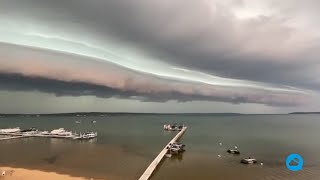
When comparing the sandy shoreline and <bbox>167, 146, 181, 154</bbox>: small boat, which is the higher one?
<bbox>167, 146, 181, 154</bbox>: small boat

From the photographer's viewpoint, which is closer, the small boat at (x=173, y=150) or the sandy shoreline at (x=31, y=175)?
the sandy shoreline at (x=31, y=175)

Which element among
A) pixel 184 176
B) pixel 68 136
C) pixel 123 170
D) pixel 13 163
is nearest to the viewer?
pixel 184 176

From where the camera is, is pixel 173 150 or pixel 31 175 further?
pixel 173 150

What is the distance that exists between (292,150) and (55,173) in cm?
5607

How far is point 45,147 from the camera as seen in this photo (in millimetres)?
70938

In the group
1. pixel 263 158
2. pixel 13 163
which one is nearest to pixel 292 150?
pixel 263 158

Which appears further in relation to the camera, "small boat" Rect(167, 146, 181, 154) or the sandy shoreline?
"small boat" Rect(167, 146, 181, 154)

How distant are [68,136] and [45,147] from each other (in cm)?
2116

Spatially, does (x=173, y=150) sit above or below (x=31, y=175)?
above

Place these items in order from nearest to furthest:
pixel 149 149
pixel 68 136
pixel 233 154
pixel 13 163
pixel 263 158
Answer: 1. pixel 13 163
2. pixel 263 158
3. pixel 233 154
4. pixel 149 149
5. pixel 68 136

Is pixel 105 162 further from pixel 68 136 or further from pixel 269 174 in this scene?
pixel 68 136

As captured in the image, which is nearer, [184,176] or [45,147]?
[184,176]

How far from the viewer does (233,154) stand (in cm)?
6350

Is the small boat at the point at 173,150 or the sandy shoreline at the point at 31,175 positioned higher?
the small boat at the point at 173,150
